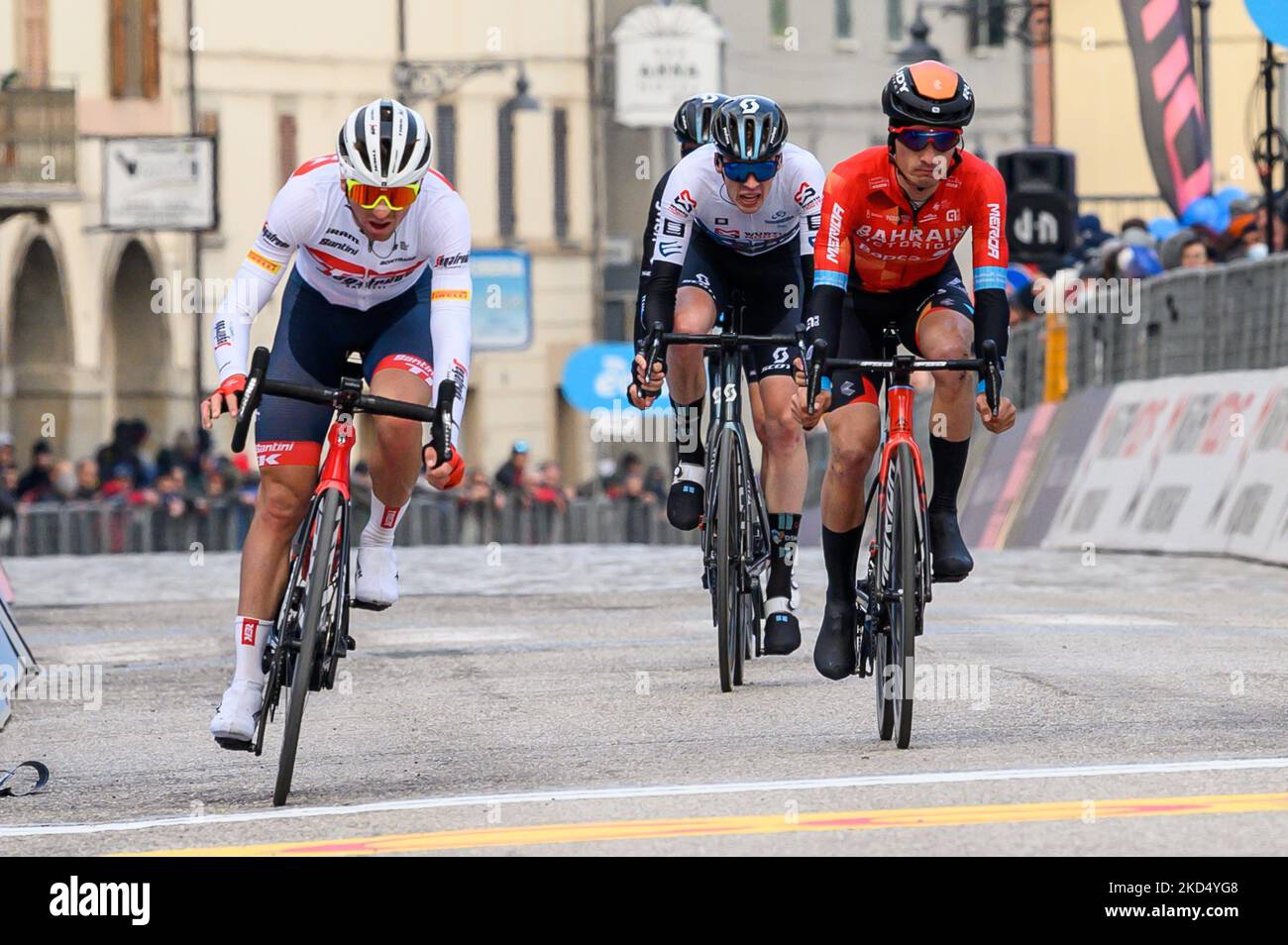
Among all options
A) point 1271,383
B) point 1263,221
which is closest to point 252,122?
point 1263,221

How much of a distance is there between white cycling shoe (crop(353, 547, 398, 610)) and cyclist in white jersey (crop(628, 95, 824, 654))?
5.20ft

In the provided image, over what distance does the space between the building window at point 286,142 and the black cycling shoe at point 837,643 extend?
135 feet

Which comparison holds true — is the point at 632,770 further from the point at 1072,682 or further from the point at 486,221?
the point at 486,221

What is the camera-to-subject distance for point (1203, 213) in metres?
21.9

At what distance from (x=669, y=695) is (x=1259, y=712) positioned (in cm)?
205

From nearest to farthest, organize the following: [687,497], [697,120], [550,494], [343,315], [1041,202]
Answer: [343,315], [687,497], [697,120], [1041,202], [550,494]

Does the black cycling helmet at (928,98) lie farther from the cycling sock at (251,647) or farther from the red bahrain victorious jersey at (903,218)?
the cycling sock at (251,647)

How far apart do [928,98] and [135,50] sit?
34.9m

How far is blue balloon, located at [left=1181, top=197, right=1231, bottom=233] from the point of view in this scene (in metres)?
21.4

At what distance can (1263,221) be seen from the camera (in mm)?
20500

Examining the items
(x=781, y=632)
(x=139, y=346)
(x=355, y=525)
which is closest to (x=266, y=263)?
(x=781, y=632)

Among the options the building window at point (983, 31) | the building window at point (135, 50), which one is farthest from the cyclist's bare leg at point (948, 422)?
the building window at point (983, 31)

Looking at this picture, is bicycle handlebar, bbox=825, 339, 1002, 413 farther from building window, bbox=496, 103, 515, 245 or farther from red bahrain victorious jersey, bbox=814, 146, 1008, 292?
building window, bbox=496, 103, 515, 245

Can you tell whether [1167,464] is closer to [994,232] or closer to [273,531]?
[994,232]
